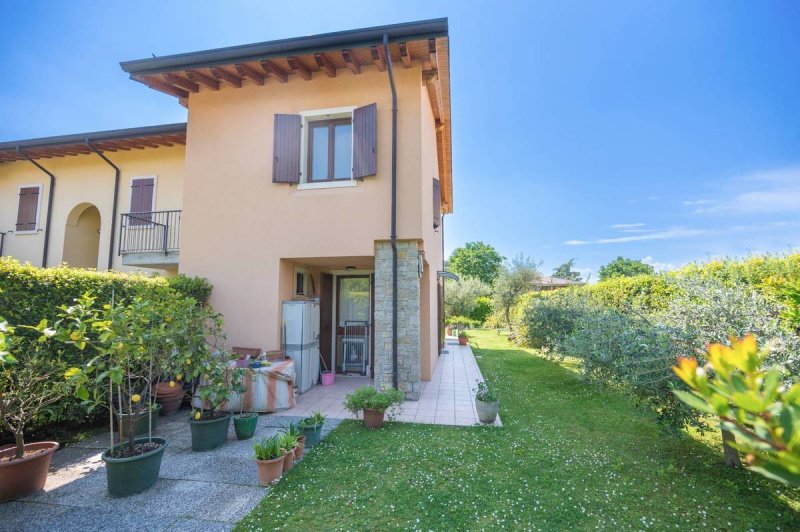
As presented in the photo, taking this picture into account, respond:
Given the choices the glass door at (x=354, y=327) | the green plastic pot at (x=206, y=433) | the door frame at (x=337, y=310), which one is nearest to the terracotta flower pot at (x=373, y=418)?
the green plastic pot at (x=206, y=433)

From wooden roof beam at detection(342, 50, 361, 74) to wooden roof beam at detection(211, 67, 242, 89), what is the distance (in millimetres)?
2877

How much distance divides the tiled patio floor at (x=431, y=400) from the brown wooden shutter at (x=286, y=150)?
16.6 ft

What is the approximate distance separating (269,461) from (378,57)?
7.90 m

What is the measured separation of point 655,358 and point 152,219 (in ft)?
41.9

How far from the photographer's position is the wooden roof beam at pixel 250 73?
7972 mm

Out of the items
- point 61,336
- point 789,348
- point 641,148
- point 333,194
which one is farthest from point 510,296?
point 61,336

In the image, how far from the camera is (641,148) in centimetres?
1509

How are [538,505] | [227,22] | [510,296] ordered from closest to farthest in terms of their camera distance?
1. [538,505]
2. [227,22]
3. [510,296]

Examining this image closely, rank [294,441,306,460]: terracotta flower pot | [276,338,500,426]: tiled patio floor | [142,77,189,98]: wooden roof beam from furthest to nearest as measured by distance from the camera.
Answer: [142,77,189,98]: wooden roof beam → [276,338,500,426]: tiled patio floor → [294,441,306,460]: terracotta flower pot

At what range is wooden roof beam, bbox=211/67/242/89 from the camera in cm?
818

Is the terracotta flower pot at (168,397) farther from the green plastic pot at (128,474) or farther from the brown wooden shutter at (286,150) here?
the brown wooden shutter at (286,150)

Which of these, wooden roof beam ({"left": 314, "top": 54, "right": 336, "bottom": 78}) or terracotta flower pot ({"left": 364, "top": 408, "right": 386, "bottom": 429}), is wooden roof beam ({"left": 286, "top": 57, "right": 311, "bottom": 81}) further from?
terracotta flower pot ({"left": 364, "top": 408, "right": 386, "bottom": 429})

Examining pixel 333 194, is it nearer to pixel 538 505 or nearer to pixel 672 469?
pixel 538 505

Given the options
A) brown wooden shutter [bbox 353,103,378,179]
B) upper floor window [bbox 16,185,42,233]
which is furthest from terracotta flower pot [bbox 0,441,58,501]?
upper floor window [bbox 16,185,42,233]
